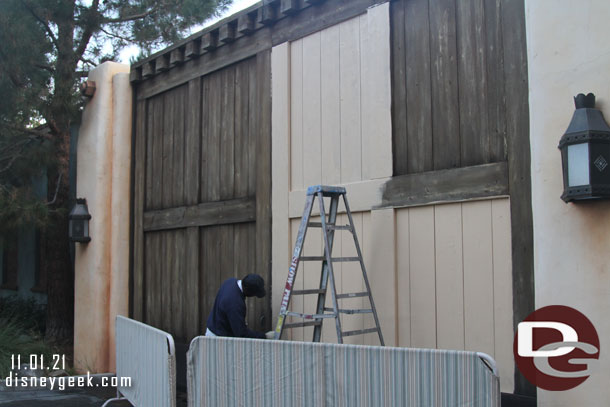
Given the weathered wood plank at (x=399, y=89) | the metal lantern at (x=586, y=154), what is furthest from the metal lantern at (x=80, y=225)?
the metal lantern at (x=586, y=154)

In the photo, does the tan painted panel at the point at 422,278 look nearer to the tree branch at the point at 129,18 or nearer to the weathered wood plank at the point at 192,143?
the weathered wood plank at the point at 192,143

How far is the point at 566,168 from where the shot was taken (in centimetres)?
387

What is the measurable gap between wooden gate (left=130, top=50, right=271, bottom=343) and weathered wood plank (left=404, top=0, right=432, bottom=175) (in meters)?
1.83

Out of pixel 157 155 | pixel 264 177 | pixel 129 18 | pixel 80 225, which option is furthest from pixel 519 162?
pixel 129 18

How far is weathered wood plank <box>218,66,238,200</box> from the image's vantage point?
7320 mm

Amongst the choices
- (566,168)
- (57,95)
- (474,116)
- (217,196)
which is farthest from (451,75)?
(57,95)

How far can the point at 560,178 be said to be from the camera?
4059 millimetres

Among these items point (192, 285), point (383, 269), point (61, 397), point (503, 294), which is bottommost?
point (61, 397)

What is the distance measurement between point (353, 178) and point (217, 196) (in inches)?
86.8

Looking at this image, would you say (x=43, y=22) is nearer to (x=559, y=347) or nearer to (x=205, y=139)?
(x=205, y=139)

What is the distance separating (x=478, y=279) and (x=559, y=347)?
860 mm

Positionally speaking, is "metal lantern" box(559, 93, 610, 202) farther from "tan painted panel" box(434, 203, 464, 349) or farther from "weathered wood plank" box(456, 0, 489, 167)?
"tan painted panel" box(434, 203, 464, 349)

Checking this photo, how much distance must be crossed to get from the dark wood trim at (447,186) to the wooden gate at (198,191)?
1741mm

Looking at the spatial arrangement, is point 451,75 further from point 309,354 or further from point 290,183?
point 309,354
